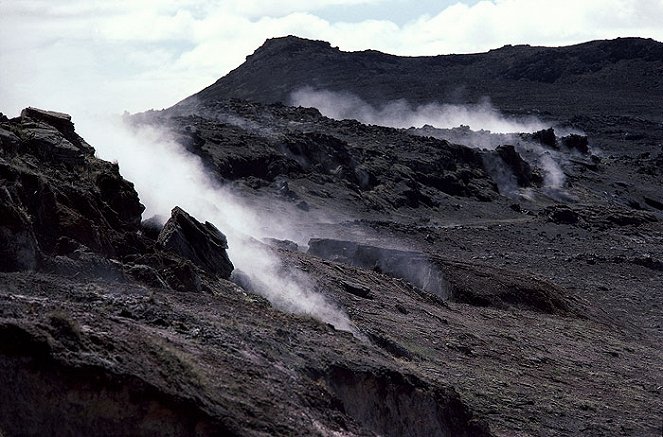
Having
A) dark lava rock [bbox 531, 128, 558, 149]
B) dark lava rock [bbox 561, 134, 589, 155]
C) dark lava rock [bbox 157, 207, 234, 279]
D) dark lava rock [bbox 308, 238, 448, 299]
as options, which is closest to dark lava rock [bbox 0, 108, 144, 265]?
dark lava rock [bbox 157, 207, 234, 279]

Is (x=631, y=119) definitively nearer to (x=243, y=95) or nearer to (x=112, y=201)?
(x=243, y=95)

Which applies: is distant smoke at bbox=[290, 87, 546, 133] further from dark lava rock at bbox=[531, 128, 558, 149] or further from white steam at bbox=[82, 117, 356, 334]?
white steam at bbox=[82, 117, 356, 334]

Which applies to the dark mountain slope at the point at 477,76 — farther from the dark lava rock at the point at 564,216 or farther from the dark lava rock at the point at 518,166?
the dark lava rock at the point at 564,216

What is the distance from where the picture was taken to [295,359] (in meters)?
10.3

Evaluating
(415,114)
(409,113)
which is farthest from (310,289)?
(409,113)

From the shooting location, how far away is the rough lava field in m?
8.47

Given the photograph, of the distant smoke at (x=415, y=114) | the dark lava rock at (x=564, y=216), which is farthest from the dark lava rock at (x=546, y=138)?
the dark lava rock at (x=564, y=216)

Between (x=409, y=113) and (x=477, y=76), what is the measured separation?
71.8ft

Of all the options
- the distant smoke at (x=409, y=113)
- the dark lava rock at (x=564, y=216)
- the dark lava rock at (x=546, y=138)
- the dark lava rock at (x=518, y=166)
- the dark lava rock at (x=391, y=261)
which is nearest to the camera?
the dark lava rock at (x=391, y=261)

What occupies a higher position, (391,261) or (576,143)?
(576,143)

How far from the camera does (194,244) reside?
1483 centimetres

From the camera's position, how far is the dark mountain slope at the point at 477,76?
279ft

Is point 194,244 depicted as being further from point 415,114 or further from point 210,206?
point 415,114

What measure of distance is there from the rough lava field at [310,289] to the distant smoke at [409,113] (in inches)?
1095
